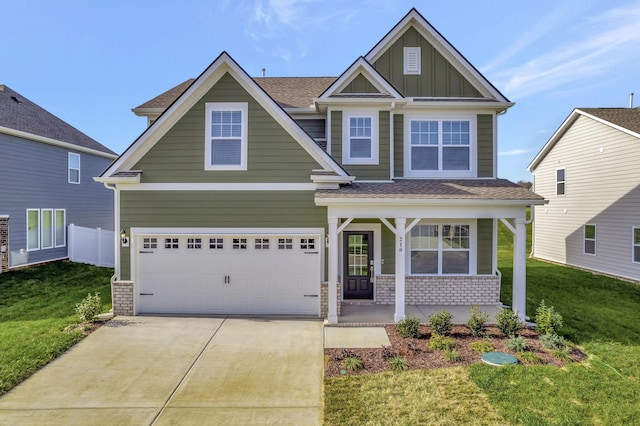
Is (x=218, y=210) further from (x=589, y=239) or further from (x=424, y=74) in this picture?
(x=589, y=239)

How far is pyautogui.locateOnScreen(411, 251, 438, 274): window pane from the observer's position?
1062cm

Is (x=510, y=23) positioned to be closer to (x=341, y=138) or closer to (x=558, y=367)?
(x=341, y=138)

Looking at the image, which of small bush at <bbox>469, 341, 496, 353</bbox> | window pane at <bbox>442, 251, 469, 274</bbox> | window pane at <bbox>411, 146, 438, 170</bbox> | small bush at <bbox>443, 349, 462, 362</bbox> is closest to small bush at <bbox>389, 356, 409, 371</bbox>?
small bush at <bbox>443, 349, 462, 362</bbox>

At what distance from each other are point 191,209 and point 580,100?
19506 mm

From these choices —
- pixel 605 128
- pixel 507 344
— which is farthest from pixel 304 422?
pixel 605 128

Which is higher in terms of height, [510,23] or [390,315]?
[510,23]

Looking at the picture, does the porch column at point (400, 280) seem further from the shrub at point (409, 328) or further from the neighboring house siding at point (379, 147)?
the neighboring house siding at point (379, 147)

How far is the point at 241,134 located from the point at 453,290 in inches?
313

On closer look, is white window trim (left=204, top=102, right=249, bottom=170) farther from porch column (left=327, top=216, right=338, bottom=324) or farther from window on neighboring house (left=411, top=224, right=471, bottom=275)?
window on neighboring house (left=411, top=224, right=471, bottom=275)

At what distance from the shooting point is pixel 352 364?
6.18 m

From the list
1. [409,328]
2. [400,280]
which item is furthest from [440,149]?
[409,328]

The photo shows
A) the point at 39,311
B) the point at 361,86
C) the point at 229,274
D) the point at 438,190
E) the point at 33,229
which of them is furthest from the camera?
the point at 33,229

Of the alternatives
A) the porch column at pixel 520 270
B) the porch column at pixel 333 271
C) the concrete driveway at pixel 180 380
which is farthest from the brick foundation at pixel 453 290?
the concrete driveway at pixel 180 380

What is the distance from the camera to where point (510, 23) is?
1180cm
